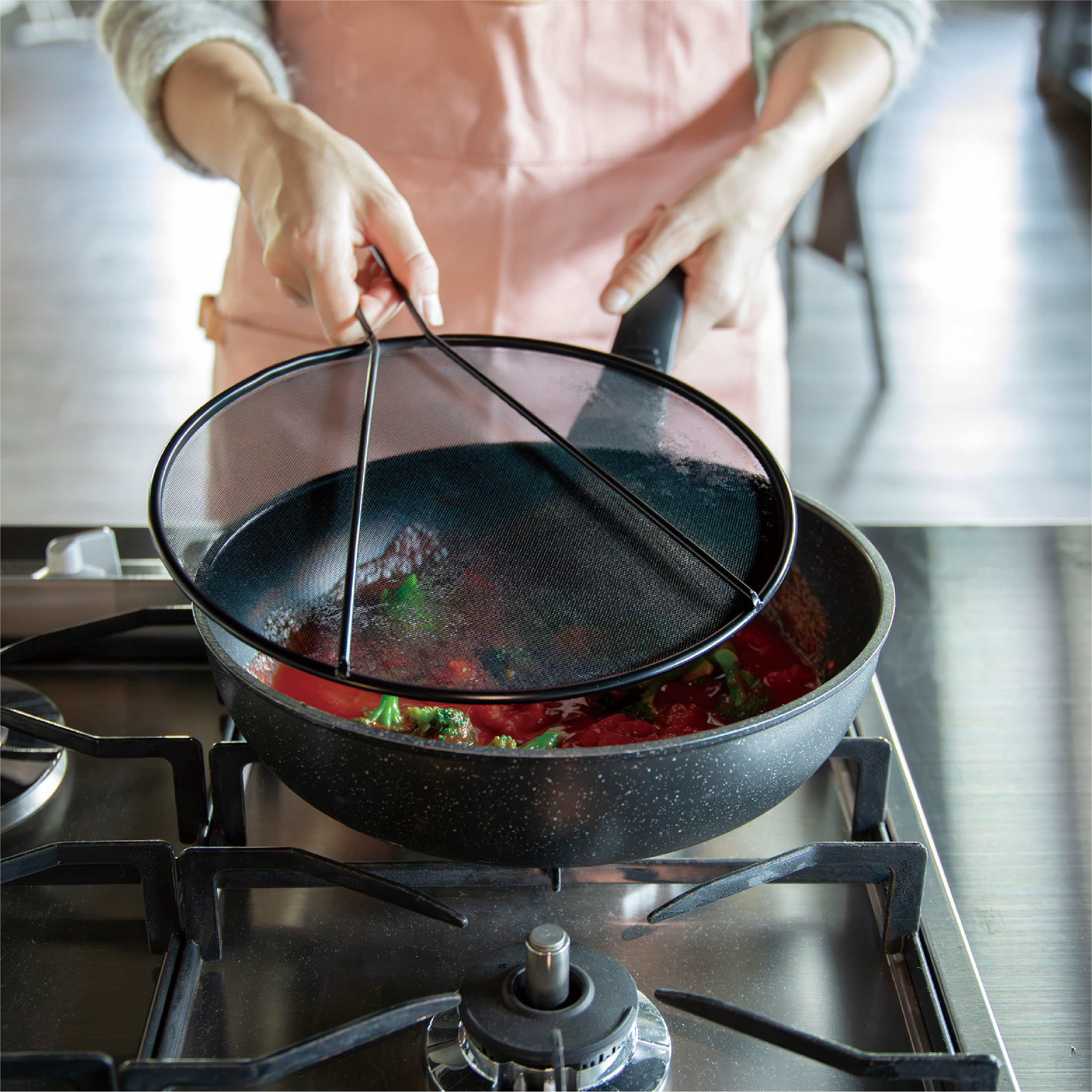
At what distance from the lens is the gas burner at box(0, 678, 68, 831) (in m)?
0.85

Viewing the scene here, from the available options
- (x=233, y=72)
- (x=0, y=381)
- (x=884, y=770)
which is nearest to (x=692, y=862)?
(x=884, y=770)

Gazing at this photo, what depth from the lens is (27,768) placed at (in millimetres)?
875

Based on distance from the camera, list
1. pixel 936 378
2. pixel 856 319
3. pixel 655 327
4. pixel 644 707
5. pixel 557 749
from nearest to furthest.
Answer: pixel 557 749 → pixel 644 707 → pixel 655 327 → pixel 936 378 → pixel 856 319

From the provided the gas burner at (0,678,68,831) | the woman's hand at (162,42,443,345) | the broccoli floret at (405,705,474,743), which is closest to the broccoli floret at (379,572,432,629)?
the broccoli floret at (405,705,474,743)

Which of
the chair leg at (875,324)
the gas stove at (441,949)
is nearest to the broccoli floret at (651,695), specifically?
the gas stove at (441,949)

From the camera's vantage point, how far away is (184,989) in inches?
27.8

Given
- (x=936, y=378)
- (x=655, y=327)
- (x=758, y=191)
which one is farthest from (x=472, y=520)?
(x=936, y=378)

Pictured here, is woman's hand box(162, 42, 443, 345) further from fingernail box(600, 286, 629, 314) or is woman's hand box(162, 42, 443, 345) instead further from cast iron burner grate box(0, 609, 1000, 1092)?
cast iron burner grate box(0, 609, 1000, 1092)

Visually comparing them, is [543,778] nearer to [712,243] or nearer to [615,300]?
[615,300]

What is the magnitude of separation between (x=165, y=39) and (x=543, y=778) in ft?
3.19

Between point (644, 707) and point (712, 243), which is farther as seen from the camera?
point (712, 243)

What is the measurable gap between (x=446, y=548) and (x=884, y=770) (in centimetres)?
37

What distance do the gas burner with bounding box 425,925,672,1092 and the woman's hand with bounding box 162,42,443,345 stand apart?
478mm

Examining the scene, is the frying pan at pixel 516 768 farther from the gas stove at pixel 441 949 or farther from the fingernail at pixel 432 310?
the fingernail at pixel 432 310
